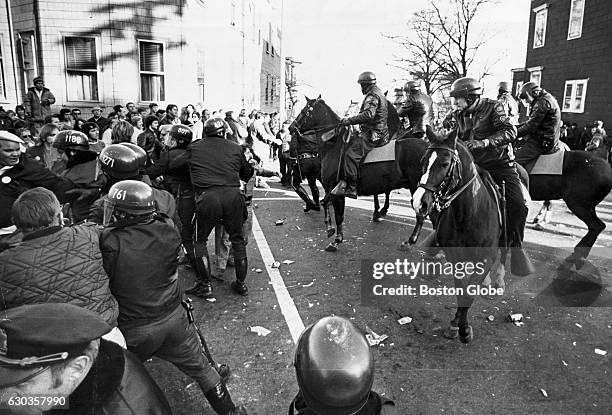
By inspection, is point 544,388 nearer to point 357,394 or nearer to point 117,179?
point 357,394

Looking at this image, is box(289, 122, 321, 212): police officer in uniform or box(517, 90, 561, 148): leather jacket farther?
box(289, 122, 321, 212): police officer in uniform

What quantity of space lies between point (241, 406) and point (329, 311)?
6.51 feet

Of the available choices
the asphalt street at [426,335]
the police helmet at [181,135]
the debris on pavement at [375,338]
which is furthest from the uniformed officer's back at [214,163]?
the debris on pavement at [375,338]

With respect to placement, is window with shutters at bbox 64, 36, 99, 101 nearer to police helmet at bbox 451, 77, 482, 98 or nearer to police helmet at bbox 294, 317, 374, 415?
police helmet at bbox 451, 77, 482, 98

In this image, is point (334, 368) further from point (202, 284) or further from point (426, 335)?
point (202, 284)

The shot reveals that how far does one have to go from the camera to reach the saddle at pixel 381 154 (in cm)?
821

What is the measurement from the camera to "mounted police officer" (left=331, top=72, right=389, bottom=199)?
7996 mm

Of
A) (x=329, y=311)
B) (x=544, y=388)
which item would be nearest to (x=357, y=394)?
(x=544, y=388)

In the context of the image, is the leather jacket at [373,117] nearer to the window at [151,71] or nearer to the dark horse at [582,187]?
the dark horse at [582,187]

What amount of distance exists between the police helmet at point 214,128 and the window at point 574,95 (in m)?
21.7

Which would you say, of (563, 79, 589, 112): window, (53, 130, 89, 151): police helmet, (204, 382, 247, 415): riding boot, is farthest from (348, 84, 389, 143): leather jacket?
(563, 79, 589, 112): window

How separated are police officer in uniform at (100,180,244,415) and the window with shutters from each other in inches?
534

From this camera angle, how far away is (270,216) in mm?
9945

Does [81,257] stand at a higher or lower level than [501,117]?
lower
